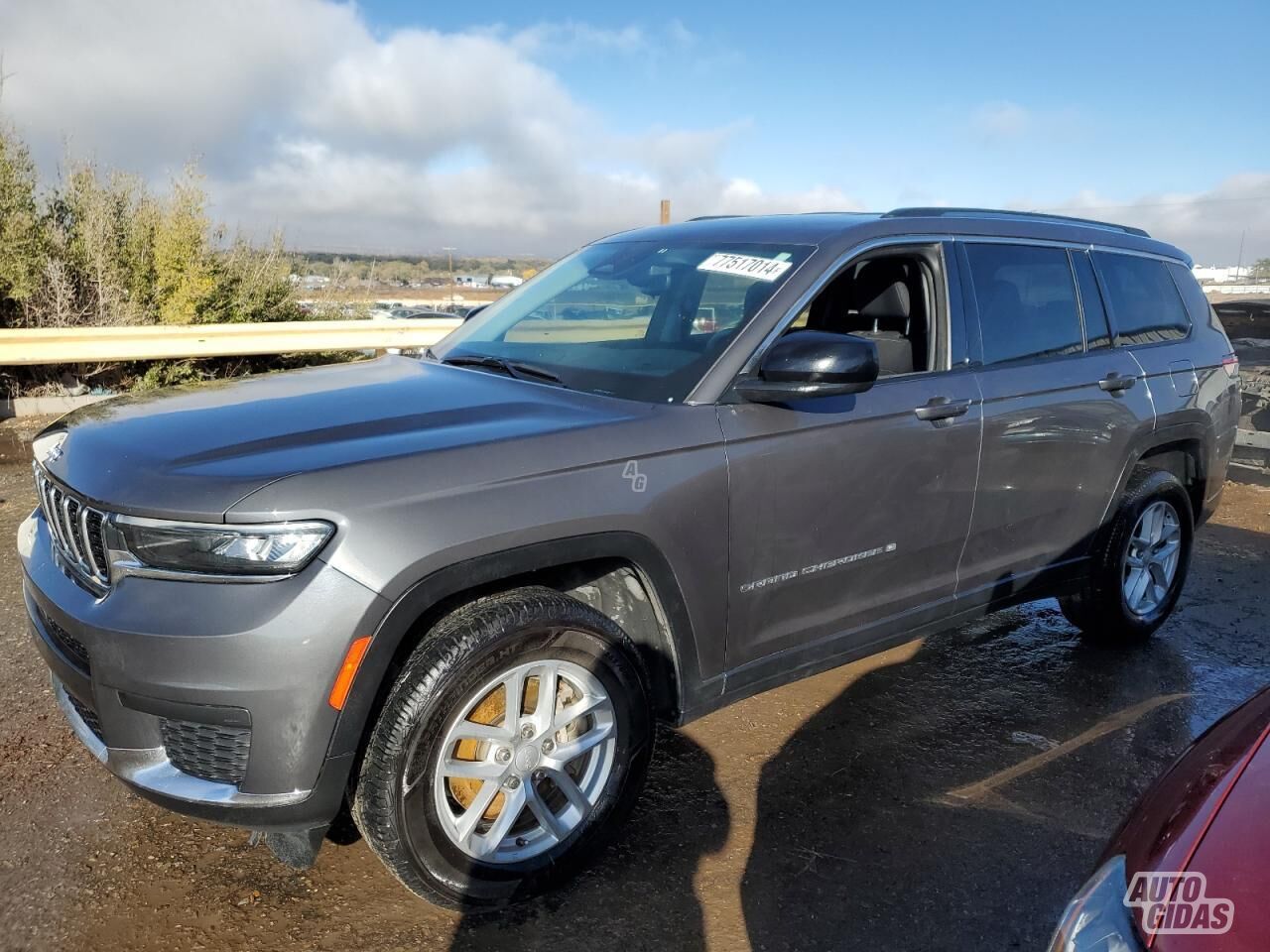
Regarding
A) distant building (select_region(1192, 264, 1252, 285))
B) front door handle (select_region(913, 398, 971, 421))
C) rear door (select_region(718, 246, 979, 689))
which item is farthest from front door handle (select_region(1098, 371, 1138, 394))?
distant building (select_region(1192, 264, 1252, 285))

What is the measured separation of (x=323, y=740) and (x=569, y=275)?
229 cm

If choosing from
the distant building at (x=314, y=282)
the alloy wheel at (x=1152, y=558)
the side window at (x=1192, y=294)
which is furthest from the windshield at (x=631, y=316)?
the distant building at (x=314, y=282)

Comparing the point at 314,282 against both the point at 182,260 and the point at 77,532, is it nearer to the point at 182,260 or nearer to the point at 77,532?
the point at 182,260

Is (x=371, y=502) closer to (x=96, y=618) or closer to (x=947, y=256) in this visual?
(x=96, y=618)

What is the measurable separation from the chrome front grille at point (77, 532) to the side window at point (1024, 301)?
9.86ft

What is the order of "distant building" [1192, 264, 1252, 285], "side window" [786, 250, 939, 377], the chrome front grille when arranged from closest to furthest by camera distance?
1. the chrome front grille
2. "side window" [786, 250, 939, 377]
3. "distant building" [1192, 264, 1252, 285]

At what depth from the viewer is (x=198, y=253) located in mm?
10172

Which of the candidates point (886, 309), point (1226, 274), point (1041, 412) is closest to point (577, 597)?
point (886, 309)

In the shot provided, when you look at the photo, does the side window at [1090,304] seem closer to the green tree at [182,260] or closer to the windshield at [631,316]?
the windshield at [631,316]

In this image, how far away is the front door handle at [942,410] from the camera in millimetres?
3221

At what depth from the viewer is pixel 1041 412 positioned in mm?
3621

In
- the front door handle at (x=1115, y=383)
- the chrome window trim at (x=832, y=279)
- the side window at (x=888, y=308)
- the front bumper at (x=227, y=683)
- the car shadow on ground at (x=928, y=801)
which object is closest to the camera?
the front bumper at (x=227, y=683)

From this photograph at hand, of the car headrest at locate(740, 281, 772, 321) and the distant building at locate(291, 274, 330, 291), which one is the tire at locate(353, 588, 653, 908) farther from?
the distant building at locate(291, 274, 330, 291)

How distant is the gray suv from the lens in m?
2.12
